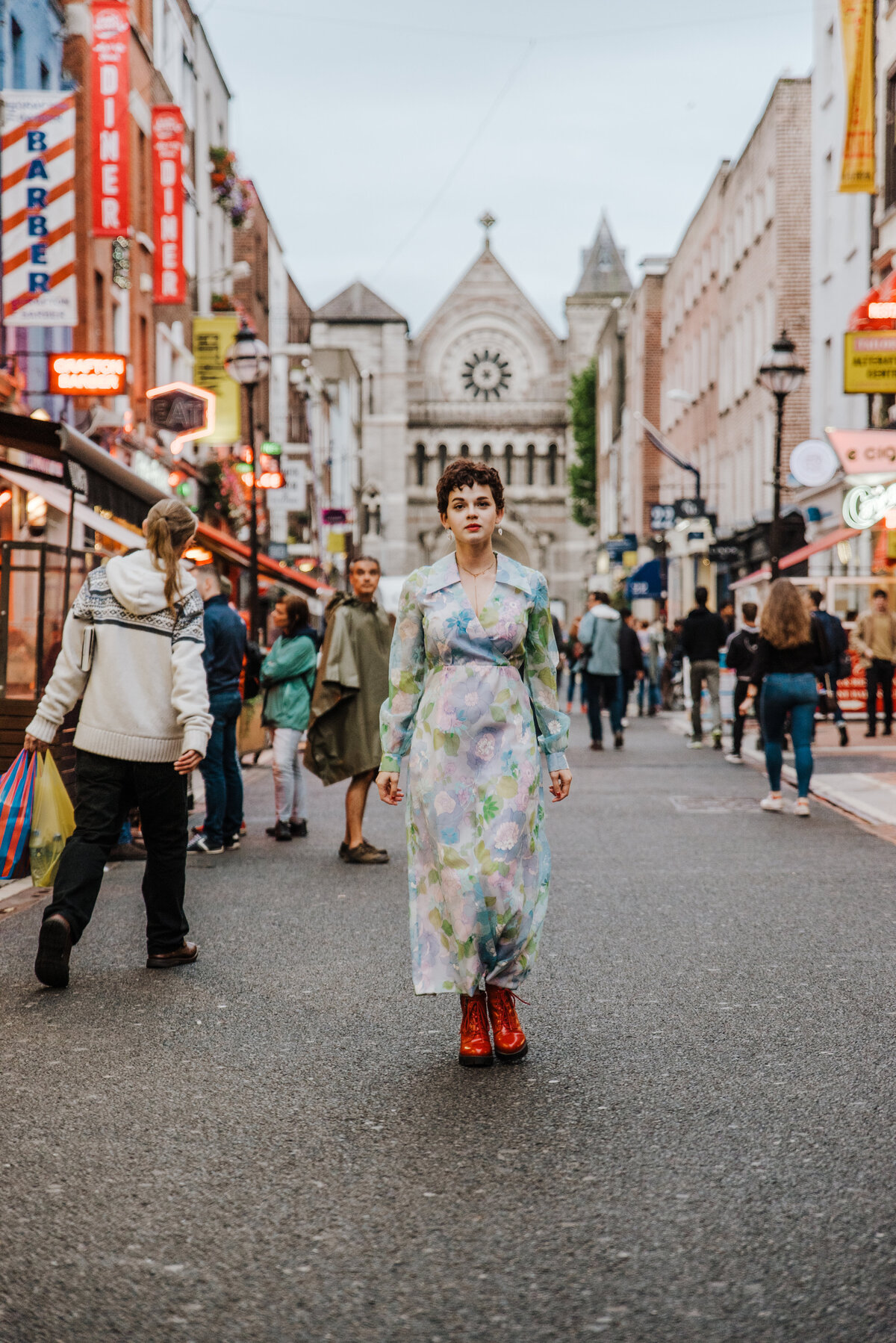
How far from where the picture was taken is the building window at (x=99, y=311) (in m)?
22.6

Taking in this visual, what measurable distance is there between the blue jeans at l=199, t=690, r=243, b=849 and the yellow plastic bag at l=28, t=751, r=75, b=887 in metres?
3.11

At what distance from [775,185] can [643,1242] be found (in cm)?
3336

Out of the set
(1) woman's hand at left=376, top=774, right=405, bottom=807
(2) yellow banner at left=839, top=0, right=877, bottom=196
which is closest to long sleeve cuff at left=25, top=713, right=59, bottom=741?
(1) woman's hand at left=376, top=774, right=405, bottom=807

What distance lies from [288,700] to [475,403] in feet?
264

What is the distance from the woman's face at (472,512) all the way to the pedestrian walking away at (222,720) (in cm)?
530

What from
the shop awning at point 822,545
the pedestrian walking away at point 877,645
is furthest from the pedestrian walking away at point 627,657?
the shop awning at point 822,545

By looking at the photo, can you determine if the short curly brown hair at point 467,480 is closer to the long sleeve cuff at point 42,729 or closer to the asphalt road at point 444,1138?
the asphalt road at point 444,1138

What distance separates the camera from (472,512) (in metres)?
4.97

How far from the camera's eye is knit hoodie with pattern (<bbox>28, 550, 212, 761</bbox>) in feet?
20.7

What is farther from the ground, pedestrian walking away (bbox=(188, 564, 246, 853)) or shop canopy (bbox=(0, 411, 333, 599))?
shop canopy (bbox=(0, 411, 333, 599))

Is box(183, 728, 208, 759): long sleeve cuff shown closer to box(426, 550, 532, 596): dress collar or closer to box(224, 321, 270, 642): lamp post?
box(426, 550, 532, 596): dress collar

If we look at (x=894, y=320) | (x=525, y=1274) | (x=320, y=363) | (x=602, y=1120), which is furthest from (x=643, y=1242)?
(x=320, y=363)

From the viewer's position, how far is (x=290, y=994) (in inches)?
238

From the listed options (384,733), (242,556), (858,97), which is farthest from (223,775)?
→ (858,97)
